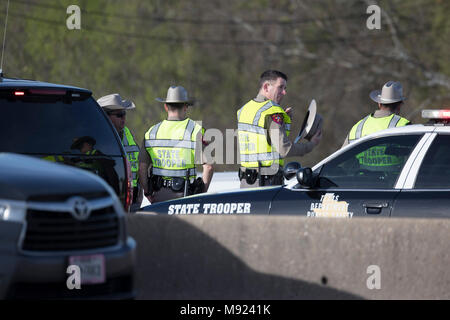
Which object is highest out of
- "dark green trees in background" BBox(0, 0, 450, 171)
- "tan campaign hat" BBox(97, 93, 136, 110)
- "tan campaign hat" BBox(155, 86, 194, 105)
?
"dark green trees in background" BBox(0, 0, 450, 171)

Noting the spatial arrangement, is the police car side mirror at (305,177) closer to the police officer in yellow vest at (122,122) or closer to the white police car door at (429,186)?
the white police car door at (429,186)

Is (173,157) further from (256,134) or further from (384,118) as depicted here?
(384,118)

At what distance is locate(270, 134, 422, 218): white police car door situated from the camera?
325 inches

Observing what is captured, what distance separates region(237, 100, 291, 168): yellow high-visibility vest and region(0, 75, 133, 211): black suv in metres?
2.49

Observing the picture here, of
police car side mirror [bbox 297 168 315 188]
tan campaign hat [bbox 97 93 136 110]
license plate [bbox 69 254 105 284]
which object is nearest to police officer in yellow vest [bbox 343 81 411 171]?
police car side mirror [bbox 297 168 315 188]

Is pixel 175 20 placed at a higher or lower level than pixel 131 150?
higher

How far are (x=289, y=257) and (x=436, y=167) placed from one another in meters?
1.82

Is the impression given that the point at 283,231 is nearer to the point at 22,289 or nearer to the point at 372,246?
the point at 372,246

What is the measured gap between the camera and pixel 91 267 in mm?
5469

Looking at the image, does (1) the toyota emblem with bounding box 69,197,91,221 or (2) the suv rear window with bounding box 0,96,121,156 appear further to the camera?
(2) the suv rear window with bounding box 0,96,121,156

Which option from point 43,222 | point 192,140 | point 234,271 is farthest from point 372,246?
point 192,140

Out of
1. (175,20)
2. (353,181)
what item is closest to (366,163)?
(353,181)

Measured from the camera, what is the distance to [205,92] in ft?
193

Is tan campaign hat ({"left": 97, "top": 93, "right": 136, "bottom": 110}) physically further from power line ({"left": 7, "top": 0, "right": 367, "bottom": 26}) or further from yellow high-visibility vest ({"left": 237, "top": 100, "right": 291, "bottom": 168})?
power line ({"left": 7, "top": 0, "right": 367, "bottom": 26})
